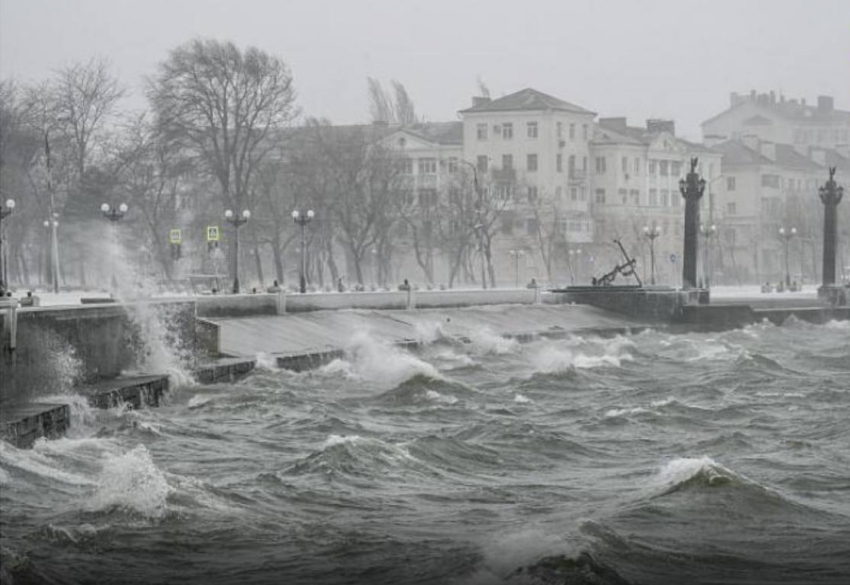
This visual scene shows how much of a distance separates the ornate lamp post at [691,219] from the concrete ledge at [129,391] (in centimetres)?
2908

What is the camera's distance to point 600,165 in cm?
9269

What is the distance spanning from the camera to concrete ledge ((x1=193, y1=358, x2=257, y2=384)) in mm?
25016

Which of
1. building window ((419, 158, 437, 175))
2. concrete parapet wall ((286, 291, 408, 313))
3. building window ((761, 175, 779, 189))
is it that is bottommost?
concrete parapet wall ((286, 291, 408, 313))

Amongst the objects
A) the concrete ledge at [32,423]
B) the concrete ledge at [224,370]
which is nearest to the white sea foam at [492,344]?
the concrete ledge at [224,370]

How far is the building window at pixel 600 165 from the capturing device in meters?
92.5

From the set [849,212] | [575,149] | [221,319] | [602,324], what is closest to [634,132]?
[575,149]

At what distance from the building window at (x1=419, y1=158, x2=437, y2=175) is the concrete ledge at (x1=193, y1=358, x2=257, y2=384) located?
200ft

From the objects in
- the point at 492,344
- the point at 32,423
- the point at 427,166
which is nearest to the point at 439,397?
the point at 32,423

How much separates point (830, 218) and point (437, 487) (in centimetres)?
4354

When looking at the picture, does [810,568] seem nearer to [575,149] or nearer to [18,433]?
[18,433]

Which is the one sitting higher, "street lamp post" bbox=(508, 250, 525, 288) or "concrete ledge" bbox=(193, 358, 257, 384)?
"street lamp post" bbox=(508, 250, 525, 288)

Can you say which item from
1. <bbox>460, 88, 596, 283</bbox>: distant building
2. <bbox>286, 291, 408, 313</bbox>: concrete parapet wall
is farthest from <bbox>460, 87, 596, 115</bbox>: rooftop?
<bbox>286, 291, 408, 313</bbox>: concrete parapet wall

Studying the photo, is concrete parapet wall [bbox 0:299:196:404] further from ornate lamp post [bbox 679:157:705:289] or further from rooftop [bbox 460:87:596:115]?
rooftop [bbox 460:87:596:115]

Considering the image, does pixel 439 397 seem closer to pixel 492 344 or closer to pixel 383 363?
pixel 383 363
